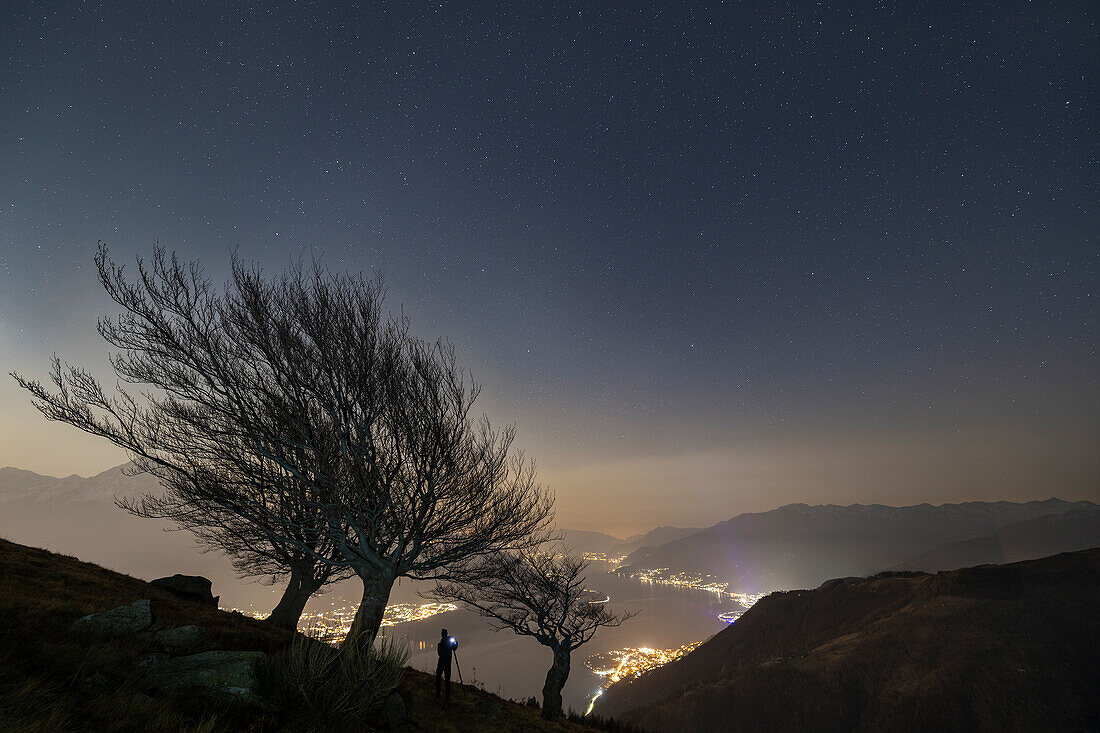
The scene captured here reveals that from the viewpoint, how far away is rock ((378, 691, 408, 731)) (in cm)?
730

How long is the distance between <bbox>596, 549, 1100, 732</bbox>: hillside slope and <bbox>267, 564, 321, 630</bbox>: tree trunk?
3515 cm

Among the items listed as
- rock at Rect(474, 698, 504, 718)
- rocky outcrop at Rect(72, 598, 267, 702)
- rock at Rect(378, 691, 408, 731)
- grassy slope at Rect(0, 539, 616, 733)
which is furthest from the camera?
rock at Rect(474, 698, 504, 718)

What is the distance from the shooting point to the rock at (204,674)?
545 centimetres

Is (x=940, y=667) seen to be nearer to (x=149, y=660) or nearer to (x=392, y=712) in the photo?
(x=392, y=712)

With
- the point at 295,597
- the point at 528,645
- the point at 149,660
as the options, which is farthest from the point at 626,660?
the point at 149,660

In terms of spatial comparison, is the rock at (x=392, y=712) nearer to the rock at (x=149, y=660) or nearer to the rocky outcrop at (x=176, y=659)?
the rocky outcrop at (x=176, y=659)

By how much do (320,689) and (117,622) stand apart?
3.72 meters

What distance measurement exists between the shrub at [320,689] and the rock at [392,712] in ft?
2.00

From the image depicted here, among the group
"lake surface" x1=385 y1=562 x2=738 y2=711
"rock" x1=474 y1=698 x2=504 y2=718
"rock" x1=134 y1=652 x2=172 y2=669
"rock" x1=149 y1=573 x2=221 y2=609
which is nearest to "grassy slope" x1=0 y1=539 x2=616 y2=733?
"rock" x1=134 y1=652 x2=172 y2=669

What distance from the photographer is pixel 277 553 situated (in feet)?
51.3

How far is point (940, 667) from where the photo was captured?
98.6ft

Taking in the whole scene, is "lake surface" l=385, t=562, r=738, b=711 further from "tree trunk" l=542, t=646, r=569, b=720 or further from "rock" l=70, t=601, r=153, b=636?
"rock" l=70, t=601, r=153, b=636

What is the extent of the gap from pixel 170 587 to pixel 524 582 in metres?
14.3

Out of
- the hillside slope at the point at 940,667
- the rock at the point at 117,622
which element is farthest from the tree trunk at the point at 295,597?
the hillside slope at the point at 940,667
